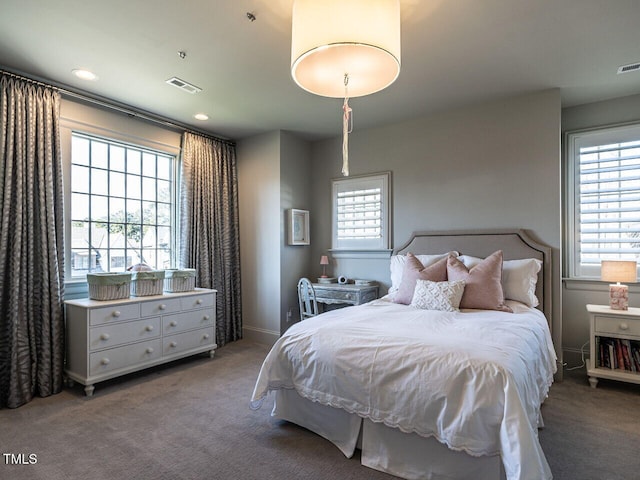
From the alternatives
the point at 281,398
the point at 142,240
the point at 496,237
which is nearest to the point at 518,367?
the point at 281,398

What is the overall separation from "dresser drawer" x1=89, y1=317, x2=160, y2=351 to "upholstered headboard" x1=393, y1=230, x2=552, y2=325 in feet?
8.75

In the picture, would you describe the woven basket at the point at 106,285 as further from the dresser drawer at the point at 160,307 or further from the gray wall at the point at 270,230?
A: the gray wall at the point at 270,230

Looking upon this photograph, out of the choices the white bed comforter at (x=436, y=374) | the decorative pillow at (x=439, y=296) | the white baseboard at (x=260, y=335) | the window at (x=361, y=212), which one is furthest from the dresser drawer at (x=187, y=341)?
the decorative pillow at (x=439, y=296)

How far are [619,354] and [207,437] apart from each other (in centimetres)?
331

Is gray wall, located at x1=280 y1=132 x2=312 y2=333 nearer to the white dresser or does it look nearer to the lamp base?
the white dresser

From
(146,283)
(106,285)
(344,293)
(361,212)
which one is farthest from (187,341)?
(361,212)

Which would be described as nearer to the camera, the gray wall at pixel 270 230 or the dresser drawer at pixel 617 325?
the dresser drawer at pixel 617 325

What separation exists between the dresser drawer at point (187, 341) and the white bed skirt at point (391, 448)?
1.74m

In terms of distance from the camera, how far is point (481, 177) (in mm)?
3670

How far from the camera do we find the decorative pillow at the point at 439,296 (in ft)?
9.37

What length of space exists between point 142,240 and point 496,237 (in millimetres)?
3725

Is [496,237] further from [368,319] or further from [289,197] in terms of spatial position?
[289,197]

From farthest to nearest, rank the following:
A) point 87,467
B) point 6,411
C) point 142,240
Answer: point 142,240, point 6,411, point 87,467

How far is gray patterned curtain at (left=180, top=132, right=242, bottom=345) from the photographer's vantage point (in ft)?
13.8
